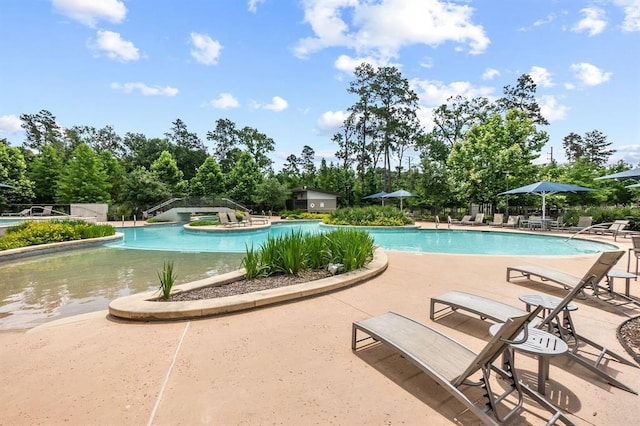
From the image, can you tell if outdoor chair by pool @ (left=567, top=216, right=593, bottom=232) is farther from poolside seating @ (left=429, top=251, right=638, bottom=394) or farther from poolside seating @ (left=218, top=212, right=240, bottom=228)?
poolside seating @ (left=218, top=212, right=240, bottom=228)

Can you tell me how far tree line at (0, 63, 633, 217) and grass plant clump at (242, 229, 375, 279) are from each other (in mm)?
16177

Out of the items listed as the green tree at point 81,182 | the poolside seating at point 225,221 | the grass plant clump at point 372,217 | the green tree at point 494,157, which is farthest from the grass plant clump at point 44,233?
the green tree at point 494,157

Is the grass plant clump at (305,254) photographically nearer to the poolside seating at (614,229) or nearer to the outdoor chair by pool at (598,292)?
the outdoor chair by pool at (598,292)

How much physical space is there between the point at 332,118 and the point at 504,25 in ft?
86.2

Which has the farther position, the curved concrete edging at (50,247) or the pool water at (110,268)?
the curved concrete edging at (50,247)

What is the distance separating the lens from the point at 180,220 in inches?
938

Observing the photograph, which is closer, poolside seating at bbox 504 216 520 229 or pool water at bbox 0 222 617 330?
pool water at bbox 0 222 617 330

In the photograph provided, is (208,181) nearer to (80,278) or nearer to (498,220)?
(498,220)

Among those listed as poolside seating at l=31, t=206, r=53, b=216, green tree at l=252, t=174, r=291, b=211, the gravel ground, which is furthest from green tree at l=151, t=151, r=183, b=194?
the gravel ground

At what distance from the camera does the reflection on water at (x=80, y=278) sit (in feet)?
15.7

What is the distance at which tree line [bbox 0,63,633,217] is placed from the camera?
2041 cm

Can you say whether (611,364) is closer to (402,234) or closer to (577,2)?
(577,2)

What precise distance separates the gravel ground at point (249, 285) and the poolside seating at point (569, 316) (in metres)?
2.22

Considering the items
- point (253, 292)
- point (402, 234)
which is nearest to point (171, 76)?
point (402, 234)
